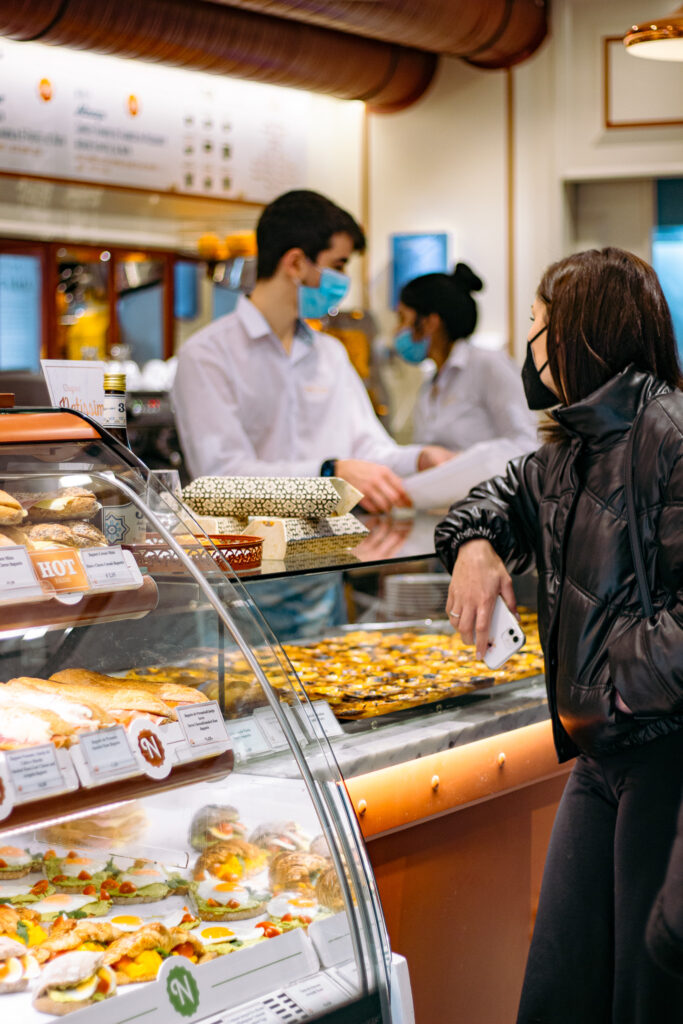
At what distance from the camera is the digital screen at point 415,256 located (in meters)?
6.12

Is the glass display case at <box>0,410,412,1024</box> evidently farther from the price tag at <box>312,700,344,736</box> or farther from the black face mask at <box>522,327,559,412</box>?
the black face mask at <box>522,327,559,412</box>

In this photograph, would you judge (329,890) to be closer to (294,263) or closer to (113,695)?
(113,695)

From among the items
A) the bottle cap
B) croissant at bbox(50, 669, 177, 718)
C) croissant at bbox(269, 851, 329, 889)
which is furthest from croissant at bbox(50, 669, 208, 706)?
the bottle cap

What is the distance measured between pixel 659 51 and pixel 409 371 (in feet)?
11.7

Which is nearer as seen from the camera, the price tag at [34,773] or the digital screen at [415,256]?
the price tag at [34,773]

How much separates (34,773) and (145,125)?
456 centimetres

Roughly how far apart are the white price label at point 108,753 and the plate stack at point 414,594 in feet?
6.00

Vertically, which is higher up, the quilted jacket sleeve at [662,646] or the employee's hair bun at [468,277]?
the employee's hair bun at [468,277]

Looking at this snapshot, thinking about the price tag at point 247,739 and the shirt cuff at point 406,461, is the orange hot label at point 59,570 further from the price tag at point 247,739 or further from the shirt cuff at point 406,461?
the shirt cuff at point 406,461

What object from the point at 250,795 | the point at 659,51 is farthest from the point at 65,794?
the point at 659,51

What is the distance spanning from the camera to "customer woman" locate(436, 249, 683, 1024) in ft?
5.88

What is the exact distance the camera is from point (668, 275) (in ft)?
19.5

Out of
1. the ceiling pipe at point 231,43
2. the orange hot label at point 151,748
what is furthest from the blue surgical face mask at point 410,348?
the orange hot label at point 151,748

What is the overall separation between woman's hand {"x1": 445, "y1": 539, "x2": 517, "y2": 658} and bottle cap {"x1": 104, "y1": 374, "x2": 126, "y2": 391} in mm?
Result: 669
